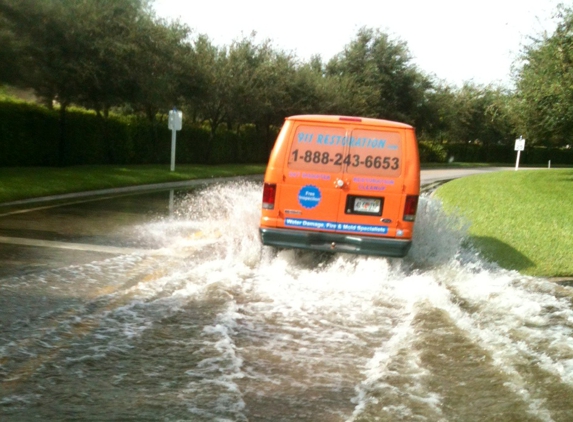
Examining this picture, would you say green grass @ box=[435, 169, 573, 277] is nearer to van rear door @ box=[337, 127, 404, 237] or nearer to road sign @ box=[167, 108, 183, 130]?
van rear door @ box=[337, 127, 404, 237]

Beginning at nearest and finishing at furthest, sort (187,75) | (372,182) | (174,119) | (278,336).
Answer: (278,336), (372,182), (174,119), (187,75)

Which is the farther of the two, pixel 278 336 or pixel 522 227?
pixel 522 227

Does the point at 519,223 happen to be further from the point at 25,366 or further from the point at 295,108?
the point at 295,108

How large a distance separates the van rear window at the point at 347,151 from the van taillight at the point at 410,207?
35 centimetres

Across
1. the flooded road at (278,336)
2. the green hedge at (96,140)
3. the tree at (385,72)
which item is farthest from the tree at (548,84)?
the tree at (385,72)

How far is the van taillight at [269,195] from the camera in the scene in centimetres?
934

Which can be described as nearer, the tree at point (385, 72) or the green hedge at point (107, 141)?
the green hedge at point (107, 141)

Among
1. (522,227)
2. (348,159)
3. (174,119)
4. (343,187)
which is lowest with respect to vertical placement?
(522,227)

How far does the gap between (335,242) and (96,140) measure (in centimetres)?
2440

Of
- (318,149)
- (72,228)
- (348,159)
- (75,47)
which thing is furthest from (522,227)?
(75,47)

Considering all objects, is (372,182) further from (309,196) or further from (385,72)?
(385,72)

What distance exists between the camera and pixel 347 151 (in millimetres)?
9281

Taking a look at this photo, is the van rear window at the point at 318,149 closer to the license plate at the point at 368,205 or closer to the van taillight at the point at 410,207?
the license plate at the point at 368,205

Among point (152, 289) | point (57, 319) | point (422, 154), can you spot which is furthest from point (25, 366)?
point (422, 154)
